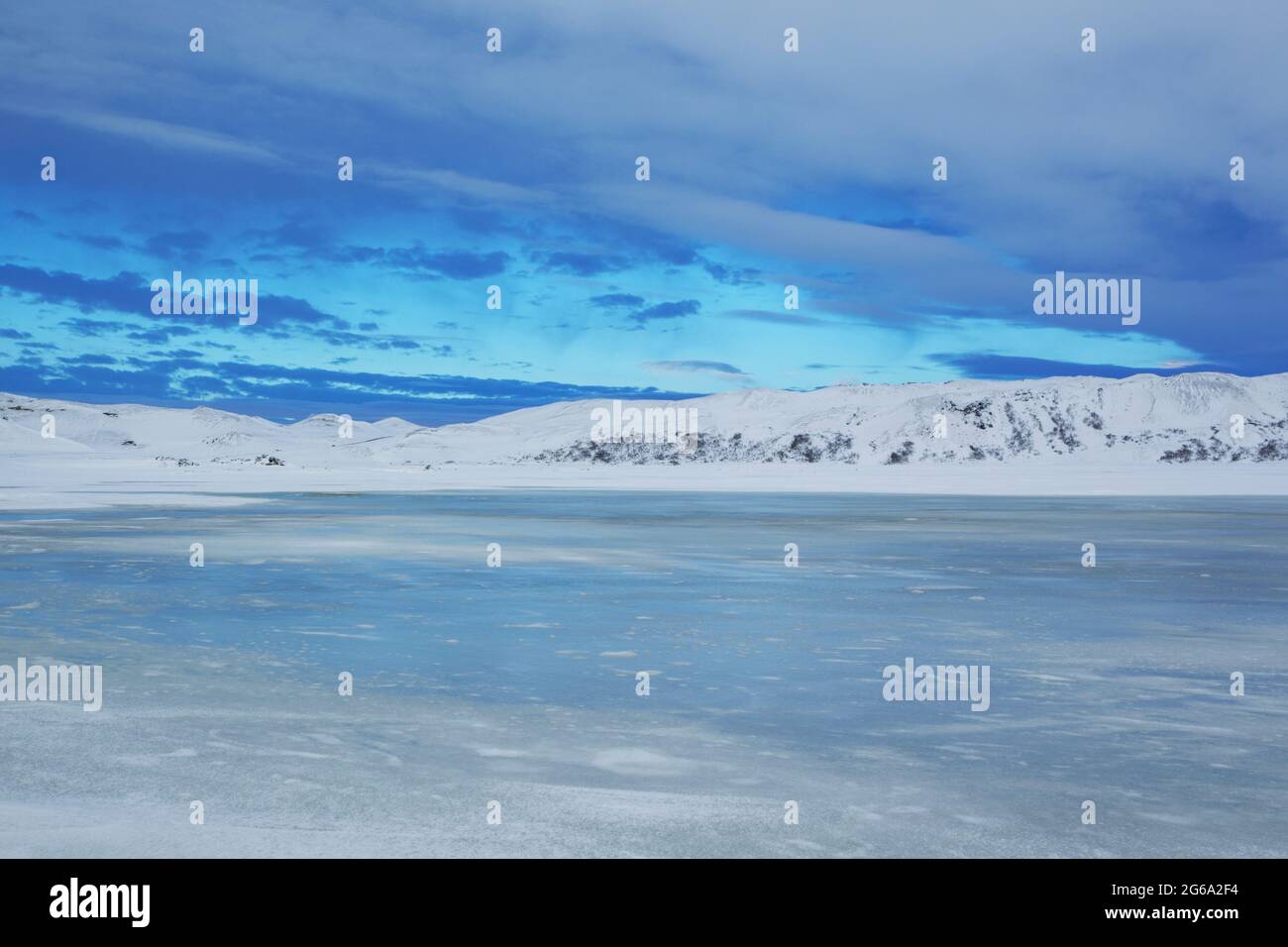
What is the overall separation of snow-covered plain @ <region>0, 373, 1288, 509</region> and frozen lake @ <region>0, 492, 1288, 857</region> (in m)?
31.3

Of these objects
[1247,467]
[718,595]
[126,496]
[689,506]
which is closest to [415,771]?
[718,595]

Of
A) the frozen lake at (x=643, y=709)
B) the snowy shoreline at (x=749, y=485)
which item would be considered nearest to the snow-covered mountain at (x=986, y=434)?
the snowy shoreline at (x=749, y=485)

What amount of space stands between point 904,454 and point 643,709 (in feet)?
348

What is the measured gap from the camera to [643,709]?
711cm

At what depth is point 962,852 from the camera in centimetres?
460

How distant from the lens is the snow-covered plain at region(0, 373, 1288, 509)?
174 ft

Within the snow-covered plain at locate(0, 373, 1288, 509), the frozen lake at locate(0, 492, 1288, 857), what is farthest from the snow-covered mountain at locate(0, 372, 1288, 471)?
the frozen lake at locate(0, 492, 1288, 857)

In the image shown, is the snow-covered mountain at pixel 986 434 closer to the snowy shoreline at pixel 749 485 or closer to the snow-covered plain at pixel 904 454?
the snow-covered plain at pixel 904 454

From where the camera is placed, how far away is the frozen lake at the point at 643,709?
193 inches

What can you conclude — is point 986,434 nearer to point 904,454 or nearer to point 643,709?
point 904,454

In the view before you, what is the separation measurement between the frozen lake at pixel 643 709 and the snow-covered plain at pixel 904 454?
31.3m

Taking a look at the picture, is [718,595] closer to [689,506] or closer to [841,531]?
[841,531]
